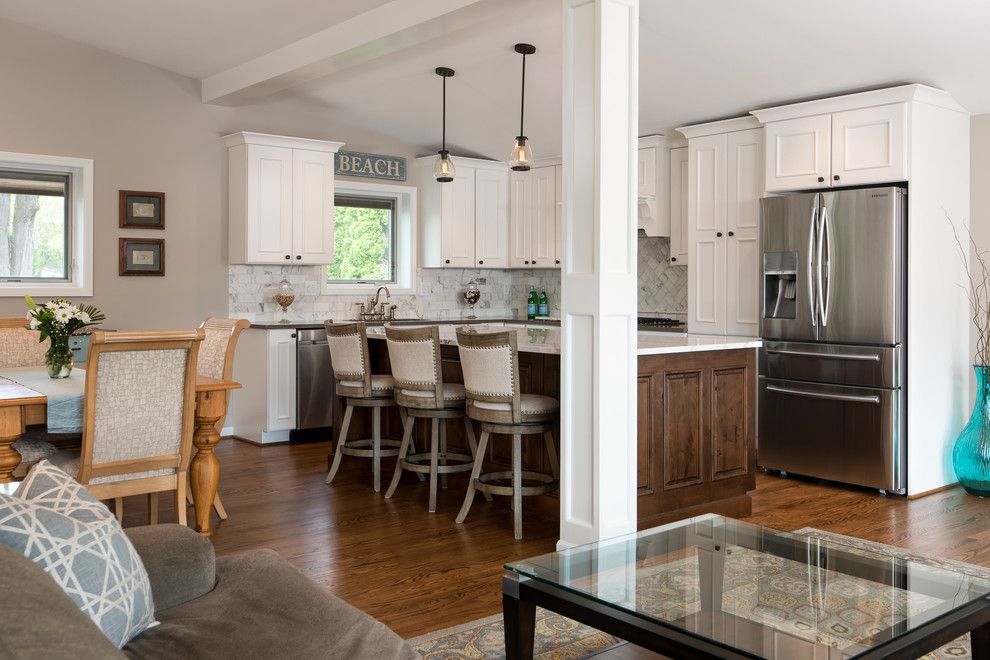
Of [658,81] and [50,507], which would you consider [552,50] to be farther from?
[50,507]

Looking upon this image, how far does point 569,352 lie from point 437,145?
4.52 meters

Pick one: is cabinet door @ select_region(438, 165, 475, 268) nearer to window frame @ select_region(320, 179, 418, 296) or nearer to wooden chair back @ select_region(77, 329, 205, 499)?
window frame @ select_region(320, 179, 418, 296)

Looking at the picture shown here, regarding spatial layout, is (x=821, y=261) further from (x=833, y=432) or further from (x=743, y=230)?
(x=833, y=432)

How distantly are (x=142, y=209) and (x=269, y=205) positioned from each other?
0.90m

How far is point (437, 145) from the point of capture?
26.0 feet

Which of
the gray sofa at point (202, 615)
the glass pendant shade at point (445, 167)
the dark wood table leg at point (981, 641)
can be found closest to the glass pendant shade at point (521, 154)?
the glass pendant shade at point (445, 167)

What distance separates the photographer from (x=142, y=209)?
6531mm

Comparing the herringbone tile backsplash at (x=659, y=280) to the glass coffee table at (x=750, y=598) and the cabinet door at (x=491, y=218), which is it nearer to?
the cabinet door at (x=491, y=218)

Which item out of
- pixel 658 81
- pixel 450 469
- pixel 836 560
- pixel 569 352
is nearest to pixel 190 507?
pixel 450 469

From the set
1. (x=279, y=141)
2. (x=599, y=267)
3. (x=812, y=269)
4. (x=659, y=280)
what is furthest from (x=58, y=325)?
(x=659, y=280)

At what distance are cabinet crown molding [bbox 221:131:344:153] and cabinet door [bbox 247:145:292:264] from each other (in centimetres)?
5

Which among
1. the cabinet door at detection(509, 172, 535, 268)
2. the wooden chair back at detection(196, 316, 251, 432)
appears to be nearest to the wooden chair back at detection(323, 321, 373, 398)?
the wooden chair back at detection(196, 316, 251, 432)

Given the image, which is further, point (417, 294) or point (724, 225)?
point (417, 294)

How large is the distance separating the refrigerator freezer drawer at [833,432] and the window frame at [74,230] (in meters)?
4.68
